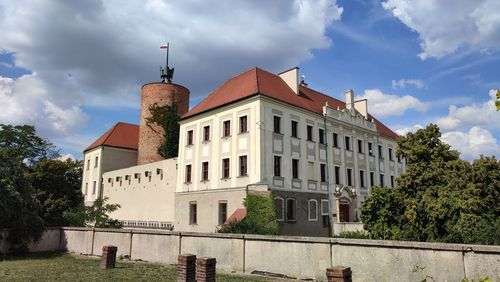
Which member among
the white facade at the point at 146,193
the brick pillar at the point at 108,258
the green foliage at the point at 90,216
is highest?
the white facade at the point at 146,193

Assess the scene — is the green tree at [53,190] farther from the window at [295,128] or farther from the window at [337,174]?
the window at [337,174]

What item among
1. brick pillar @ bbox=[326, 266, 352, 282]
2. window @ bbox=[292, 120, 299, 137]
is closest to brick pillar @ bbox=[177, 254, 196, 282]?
brick pillar @ bbox=[326, 266, 352, 282]

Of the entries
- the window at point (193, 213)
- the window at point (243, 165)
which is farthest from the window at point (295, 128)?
the window at point (193, 213)

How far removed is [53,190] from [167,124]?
1333 cm

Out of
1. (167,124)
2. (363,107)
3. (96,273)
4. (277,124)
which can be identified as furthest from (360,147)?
(96,273)

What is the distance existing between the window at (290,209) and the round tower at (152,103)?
1938 centimetres

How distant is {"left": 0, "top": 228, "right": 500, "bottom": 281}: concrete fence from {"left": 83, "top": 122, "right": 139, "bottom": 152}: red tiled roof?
30.7m

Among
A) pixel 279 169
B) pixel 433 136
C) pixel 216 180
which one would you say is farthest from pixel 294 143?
pixel 433 136

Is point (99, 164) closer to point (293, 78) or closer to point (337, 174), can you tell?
point (293, 78)

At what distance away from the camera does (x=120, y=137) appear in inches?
1946

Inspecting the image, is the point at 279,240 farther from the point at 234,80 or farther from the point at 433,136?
the point at 234,80

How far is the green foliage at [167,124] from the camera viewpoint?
4025 centimetres

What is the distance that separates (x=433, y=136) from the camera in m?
18.1

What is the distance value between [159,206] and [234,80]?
13072mm
